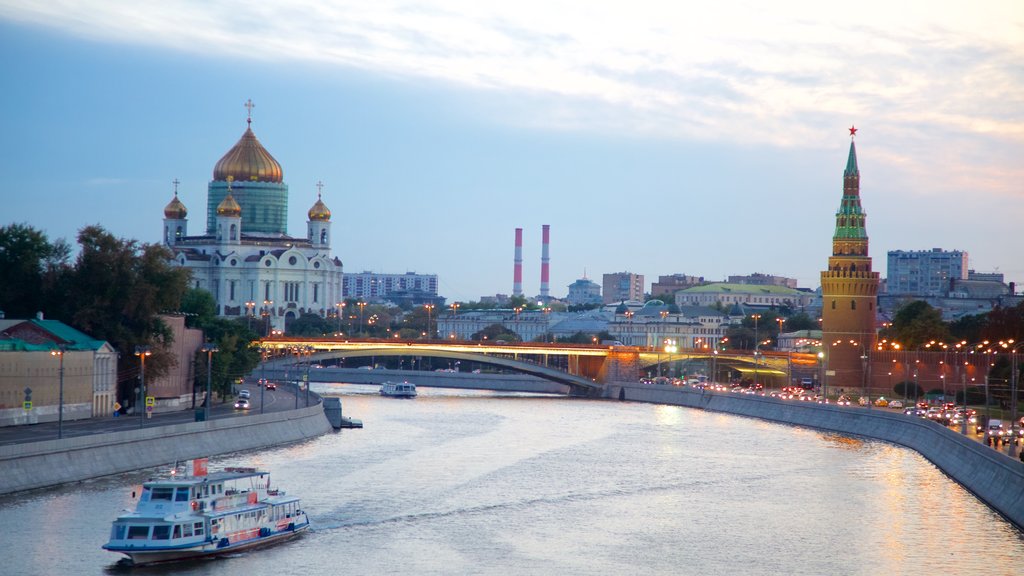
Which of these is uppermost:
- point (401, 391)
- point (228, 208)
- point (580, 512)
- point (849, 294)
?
point (228, 208)

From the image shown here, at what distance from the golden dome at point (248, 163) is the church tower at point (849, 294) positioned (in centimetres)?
6093

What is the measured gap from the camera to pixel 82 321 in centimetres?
6009

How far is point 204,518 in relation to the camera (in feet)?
114

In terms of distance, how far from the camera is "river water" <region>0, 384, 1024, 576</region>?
34.5 m

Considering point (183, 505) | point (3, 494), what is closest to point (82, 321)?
point (3, 494)

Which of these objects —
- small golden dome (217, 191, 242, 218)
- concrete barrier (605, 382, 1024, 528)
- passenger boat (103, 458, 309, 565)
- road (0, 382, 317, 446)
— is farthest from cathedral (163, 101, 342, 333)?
passenger boat (103, 458, 309, 565)

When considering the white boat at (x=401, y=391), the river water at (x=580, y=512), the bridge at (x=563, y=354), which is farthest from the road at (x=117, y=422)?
the bridge at (x=563, y=354)

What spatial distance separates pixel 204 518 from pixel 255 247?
118051 millimetres

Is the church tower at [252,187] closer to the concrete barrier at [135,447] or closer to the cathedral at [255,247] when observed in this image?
the cathedral at [255,247]

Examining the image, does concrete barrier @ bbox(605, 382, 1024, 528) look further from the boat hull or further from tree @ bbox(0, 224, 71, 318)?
tree @ bbox(0, 224, 71, 318)

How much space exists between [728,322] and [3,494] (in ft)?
494

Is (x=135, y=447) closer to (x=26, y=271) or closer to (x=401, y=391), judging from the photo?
(x=26, y=271)

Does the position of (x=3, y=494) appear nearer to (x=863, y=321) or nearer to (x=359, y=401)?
(x=359, y=401)

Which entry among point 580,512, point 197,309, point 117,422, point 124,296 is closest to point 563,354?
point 197,309
